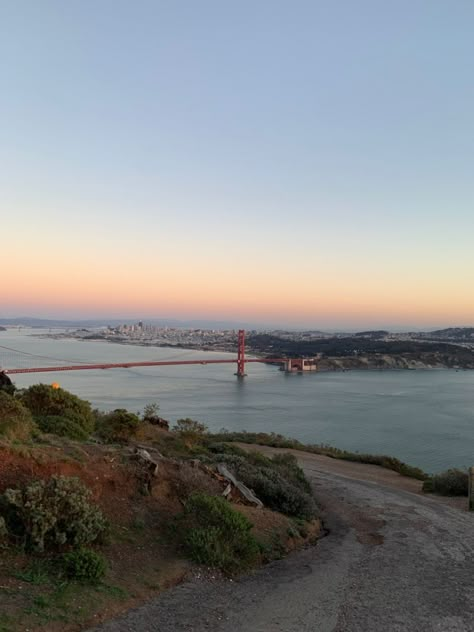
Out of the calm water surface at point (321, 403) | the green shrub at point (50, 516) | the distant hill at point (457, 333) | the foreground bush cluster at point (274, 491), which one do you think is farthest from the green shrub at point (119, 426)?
the distant hill at point (457, 333)

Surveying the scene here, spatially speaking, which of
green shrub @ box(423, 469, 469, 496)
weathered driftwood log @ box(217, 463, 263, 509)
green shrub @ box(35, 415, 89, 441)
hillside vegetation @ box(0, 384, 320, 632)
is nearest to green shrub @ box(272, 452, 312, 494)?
hillside vegetation @ box(0, 384, 320, 632)

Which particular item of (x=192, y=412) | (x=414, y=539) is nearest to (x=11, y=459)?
(x=414, y=539)

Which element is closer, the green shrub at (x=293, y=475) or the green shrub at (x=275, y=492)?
the green shrub at (x=275, y=492)

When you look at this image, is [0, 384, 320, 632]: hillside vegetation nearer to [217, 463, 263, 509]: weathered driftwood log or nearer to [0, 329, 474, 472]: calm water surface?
[217, 463, 263, 509]: weathered driftwood log

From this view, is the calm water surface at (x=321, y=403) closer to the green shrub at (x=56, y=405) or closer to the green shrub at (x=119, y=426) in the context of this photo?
the green shrub at (x=119, y=426)

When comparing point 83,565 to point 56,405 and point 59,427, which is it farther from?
point 56,405

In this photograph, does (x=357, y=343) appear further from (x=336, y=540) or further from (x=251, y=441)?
(x=336, y=540)

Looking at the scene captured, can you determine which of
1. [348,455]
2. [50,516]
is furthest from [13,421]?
[348,455]
